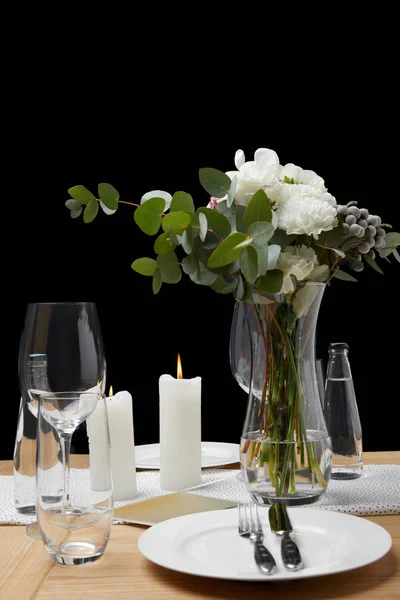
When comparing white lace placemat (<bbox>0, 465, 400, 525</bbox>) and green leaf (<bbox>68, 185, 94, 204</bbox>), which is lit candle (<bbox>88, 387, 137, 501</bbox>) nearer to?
white lace placemat (<bbox>0, 465, 400, 525</bbox>)

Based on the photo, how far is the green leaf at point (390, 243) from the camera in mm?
1217

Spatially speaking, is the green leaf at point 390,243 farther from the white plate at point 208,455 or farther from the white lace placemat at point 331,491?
the white plate at point 208,455

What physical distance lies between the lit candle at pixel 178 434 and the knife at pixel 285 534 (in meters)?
0.34

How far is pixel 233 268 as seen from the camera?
3.67ft

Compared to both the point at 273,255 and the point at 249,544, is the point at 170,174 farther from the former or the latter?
the point at 249,544

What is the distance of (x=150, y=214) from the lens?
1.17m

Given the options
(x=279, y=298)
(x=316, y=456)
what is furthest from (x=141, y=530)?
(x=279, y=298)

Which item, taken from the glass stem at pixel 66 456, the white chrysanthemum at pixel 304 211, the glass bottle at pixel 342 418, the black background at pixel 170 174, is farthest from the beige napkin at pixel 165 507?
the black background at pixel 170 174

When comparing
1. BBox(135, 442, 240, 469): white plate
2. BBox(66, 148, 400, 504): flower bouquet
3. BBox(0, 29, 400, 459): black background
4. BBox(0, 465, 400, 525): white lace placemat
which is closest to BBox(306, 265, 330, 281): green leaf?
BBox(66, 148, 400, 504): flower bouquet

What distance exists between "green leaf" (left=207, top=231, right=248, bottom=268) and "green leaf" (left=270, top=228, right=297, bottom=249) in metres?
0.10

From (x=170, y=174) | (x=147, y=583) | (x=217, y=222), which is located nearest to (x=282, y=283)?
(x=217, y=222)

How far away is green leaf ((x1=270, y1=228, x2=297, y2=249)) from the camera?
1.14 metres

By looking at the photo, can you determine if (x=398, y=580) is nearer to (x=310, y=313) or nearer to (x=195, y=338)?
(x=310, y=313)

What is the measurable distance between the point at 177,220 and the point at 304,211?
17 centimetres
